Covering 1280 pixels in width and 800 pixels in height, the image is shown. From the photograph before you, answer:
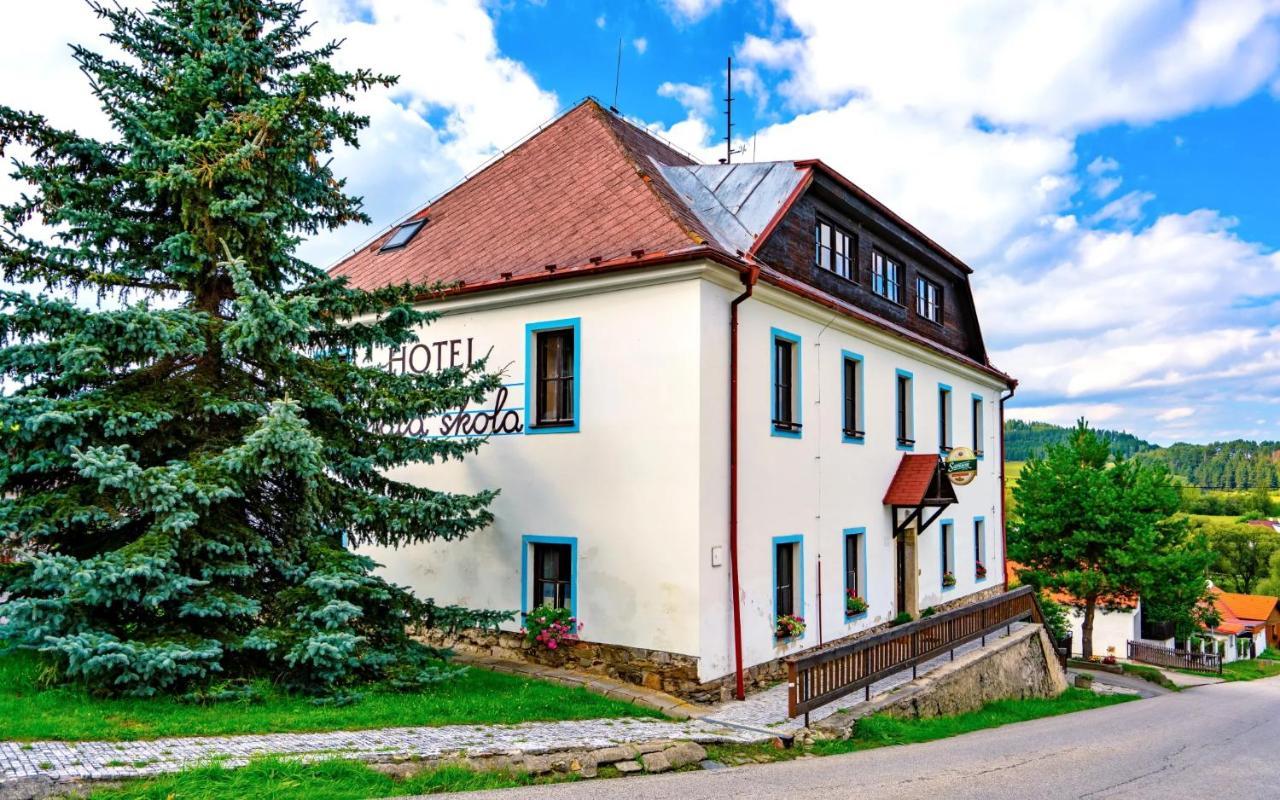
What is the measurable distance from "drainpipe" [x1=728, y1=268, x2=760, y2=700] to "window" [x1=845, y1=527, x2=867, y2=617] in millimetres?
4129

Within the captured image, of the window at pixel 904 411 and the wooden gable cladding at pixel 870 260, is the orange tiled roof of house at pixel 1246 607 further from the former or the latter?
the window at pixel 904 411

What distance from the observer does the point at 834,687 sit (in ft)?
35.4

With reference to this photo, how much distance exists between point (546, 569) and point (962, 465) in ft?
27.7

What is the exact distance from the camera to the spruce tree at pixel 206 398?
805 centimetres

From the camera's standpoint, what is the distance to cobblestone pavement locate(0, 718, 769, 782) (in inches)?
241

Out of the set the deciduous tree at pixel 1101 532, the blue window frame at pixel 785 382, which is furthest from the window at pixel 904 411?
the deciduous tree at pixel 1101 532

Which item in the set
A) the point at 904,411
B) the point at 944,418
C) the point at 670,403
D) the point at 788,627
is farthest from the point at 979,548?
the point at 670,403

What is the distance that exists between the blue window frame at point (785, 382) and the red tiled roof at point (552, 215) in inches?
Answer: 87.5

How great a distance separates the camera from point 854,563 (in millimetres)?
15453

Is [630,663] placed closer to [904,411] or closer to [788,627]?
[788,627]

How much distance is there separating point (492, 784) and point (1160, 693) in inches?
1011

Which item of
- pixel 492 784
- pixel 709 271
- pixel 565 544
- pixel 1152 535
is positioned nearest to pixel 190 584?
pixel 492 784

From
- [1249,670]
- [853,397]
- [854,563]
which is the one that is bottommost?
[1249,670]

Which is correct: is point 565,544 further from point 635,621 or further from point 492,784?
point 492,784
